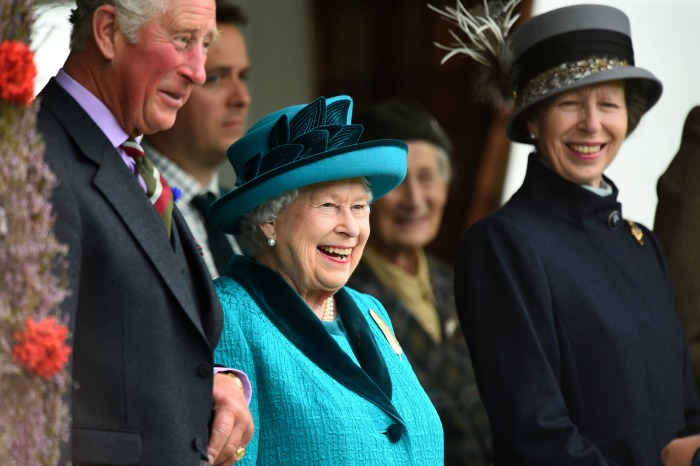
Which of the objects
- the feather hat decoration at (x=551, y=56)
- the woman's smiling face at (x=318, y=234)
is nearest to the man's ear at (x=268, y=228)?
the woman's smiling face at (x=318, y=234)

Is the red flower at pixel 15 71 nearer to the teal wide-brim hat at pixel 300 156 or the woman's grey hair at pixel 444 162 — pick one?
the teal wide-brim hat at pixel 300 156

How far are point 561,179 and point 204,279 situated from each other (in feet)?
5.08

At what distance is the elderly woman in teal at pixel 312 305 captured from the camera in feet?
11.4

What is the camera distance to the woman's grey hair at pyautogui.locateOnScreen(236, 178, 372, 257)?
12.0ft

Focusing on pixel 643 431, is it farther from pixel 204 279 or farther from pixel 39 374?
pixel 39 374

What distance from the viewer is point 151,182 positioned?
307cm

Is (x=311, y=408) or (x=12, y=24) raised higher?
(x=12, y=24)

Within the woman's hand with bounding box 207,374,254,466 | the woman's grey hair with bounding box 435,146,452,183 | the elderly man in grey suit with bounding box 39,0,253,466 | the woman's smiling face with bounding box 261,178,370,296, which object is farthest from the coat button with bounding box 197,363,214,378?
the woman's grey hair with bounding box 435,146,452,183

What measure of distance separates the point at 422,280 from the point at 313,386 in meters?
2.24

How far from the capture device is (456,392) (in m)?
5.21

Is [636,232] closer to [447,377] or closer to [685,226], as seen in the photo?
[685,226]

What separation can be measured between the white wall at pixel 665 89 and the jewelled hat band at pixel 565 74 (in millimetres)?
2495

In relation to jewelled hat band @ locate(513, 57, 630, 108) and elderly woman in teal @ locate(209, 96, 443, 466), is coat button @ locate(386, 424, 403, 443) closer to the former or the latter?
elderly woman in teal @ locate(209, 96, 443, 466)

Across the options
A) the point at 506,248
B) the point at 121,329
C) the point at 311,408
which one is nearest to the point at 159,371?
the point at 121,329
